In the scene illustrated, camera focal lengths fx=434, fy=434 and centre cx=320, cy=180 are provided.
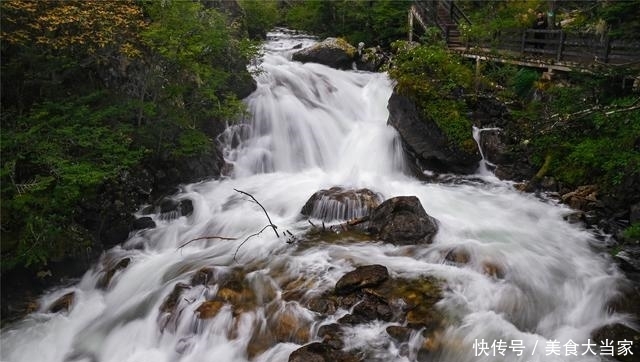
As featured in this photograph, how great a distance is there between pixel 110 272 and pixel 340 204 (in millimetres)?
4729

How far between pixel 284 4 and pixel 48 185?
2962cm

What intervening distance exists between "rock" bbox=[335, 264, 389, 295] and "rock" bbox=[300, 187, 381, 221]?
2471 mm

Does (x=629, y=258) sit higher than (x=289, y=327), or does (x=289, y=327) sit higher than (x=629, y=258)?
(x=629, y=258)

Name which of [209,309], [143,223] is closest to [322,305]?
[209,309]

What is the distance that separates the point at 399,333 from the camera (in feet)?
19.3

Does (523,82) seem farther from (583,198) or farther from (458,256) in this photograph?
(458,256)

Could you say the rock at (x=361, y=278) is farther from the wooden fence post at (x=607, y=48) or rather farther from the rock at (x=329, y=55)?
the rock at (x=329, y=55)

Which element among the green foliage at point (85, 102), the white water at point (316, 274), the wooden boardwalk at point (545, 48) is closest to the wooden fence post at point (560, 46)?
the wooden boardwalk at point (545, 48)

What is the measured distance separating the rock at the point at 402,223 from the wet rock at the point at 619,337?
3005 mm

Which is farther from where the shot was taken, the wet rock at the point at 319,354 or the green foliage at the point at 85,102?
the green foliage at the point at 85,102

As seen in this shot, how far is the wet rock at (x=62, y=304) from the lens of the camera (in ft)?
24.6

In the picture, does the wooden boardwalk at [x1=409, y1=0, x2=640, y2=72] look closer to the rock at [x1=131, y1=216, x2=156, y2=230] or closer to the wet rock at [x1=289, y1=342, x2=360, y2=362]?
→ the wet rock at [x1=289, y1=342, x2=360, y2=362]

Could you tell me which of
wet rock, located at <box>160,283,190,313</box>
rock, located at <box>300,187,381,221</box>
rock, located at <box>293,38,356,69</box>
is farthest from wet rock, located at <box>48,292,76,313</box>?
rock, located at <box>293,38,356,69</box>

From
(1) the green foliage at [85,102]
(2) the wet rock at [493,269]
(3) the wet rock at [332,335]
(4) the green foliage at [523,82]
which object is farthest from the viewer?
(4) the green foliage at [523,82]
